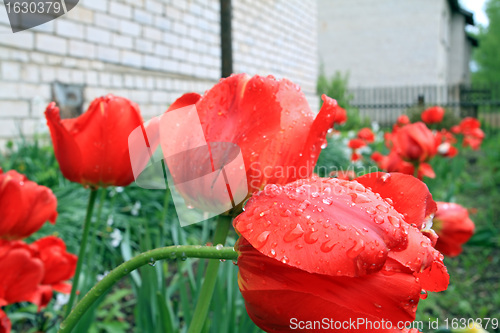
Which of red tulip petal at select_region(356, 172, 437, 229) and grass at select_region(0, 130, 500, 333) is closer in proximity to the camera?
red tulip petal at select_region(356, 172, 437, 229)

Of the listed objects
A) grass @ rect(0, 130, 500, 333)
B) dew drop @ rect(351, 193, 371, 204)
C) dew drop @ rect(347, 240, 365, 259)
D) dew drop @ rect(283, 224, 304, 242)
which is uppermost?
dew drop @ rect(351, 193, 371, 204)

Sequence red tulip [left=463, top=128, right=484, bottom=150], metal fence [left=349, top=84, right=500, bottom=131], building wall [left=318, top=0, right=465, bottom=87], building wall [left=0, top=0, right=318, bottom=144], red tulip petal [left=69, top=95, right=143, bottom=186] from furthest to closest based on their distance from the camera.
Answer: building wall [left=318, top=0, right=465, bottom=87] < metal fence [left=349, top=84, right=500, bottom=131] < red tulip [left=463, top=128, right=484, bottom=150] < building wall [left=0, top=0, right=318, bottom=144] < red tulip petal [left=69, top=95, right=143, bottom=186]

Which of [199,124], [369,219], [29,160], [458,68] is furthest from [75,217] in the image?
[458,68]

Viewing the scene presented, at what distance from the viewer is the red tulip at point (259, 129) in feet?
1.31

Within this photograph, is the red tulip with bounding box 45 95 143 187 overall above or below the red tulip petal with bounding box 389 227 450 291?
above

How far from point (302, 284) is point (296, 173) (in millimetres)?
144

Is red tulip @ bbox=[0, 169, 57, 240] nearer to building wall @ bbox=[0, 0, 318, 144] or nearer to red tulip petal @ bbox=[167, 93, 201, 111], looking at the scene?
red tulip petal @ bbox=[167, 93, 201, 111]

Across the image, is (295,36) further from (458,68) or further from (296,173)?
(458,68)

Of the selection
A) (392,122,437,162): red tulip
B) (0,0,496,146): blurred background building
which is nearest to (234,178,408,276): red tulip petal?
(392,122,437,162): red tulip

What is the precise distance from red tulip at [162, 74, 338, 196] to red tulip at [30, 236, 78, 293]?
465 millimetres

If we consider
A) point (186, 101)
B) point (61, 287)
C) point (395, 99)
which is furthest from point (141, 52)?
point (395, 99)

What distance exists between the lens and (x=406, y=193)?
1.14 feet

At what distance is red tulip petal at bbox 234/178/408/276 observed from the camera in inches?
10.3

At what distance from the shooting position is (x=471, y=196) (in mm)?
4852
